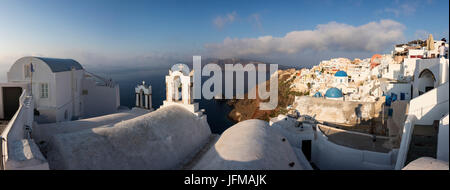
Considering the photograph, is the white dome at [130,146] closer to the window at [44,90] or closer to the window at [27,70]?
the window at [44,90]

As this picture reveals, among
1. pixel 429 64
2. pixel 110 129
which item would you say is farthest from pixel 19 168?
pixel 429 64

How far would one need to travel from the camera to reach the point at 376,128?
16.6 meters

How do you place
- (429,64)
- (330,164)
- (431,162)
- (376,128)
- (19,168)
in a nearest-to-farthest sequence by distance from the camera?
(19,168) < (431,162) < (330,164) < (429,64) < (376,128)

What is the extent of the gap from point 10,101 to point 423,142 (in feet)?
53.9

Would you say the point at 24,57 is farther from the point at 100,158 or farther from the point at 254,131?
the point at 254,131

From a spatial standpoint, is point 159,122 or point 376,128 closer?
point 159,122

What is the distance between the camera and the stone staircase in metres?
8.32

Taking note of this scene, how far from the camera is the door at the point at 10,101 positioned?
10.9 m

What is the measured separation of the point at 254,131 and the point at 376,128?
1201cm

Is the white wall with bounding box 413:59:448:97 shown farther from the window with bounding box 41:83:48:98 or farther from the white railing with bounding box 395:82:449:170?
the window with bounding box 41:83:48:98

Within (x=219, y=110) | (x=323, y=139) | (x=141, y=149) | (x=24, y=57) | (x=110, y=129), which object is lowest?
(x=219, y=110)

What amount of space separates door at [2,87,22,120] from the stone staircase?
1527cm

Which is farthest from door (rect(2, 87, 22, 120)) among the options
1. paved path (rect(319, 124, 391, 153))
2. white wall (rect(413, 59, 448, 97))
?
white wall (rect(413, 59, 448, 97))

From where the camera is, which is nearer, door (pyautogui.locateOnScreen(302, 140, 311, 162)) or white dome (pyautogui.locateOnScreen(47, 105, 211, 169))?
white dome (pyautogui.locateOnScreen(47, 105, 211, 169))
